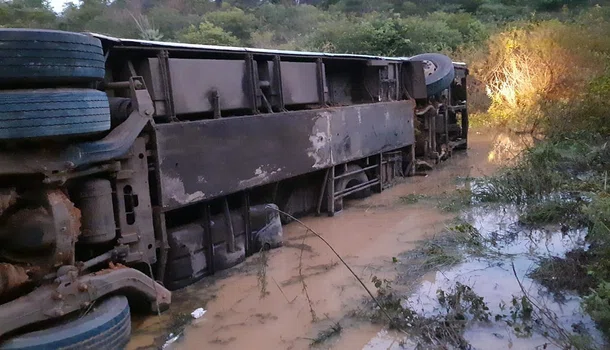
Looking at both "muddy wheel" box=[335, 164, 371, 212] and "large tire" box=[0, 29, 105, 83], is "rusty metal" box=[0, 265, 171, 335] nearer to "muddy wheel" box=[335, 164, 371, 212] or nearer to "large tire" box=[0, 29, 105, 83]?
"large tire" box=[0, 29, 105, 83]

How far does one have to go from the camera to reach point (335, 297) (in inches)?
206

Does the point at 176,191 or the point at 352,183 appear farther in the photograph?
the point at 352,183

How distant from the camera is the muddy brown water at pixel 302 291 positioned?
4.47m

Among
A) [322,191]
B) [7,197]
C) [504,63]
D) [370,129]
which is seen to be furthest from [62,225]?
[504,63]

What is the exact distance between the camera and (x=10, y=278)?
377 centimetres

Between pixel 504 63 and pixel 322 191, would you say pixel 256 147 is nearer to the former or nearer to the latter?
pixel 322 191

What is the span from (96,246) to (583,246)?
4447 millimetres

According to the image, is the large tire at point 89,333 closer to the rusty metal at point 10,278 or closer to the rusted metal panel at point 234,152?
the rusty metal at point 10,278

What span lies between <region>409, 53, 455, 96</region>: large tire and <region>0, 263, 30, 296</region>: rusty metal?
8609 mm

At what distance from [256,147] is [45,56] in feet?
9.61

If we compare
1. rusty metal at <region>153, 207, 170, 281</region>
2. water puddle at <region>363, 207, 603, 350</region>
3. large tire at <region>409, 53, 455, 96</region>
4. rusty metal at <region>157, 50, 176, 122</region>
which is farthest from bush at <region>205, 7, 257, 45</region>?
rusty metal at <region>153, 207, 170, 281</region>

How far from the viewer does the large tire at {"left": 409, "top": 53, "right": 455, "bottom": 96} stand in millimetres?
11227

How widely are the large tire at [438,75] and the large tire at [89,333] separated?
8.30 metres

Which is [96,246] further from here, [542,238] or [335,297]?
[542,238]
